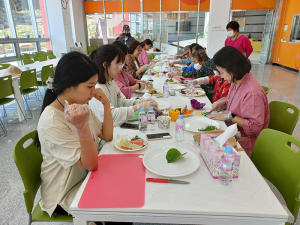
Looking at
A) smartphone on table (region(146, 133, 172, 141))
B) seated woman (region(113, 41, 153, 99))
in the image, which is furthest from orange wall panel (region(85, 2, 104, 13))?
smartphone on table (region(146, 133, 172, 141))

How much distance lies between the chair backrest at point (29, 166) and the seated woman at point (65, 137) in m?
0.07

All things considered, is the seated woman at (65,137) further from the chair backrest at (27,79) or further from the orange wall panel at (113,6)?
the orange wall panel at (113,6)

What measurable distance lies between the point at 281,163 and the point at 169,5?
10.2 metres

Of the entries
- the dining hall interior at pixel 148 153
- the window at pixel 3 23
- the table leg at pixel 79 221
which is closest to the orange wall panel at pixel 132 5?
the window at pixel 3 23

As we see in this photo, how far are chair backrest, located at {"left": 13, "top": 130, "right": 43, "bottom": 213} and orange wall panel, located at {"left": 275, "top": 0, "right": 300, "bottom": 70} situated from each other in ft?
30.1

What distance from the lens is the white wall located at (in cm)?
774

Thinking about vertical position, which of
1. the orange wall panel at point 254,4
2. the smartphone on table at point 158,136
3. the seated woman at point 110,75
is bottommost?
the smartphone on table at point 158,136

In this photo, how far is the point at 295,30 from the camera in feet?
26.3

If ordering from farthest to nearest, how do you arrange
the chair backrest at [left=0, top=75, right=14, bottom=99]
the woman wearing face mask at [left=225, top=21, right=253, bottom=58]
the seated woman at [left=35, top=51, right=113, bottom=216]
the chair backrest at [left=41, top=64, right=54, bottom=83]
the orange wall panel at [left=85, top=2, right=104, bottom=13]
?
the orange wall panel at [left=85, top=2, right=104, bottom=13] → the woman wearing face mask at [left=225, top=21, right=253, bottom=58] → the chair backrest at [left=41, top=64, right=54, bottom=83] → the chair backrest at [left=0, top=75, right=14, bottom=99] → the seated woman at [left=35, top=51, right=113, bottom=216]

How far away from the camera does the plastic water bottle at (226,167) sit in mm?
958

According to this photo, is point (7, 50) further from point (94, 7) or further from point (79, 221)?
point (79, 221)

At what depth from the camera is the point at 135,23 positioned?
10547 millimetres

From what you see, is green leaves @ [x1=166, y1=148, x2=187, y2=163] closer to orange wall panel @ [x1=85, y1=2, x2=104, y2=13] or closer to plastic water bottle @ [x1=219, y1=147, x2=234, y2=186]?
plastic water bottle @ [x1=219, y1=147, x2=234, y2=186]

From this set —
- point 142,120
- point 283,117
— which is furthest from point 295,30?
→ point 142,120
